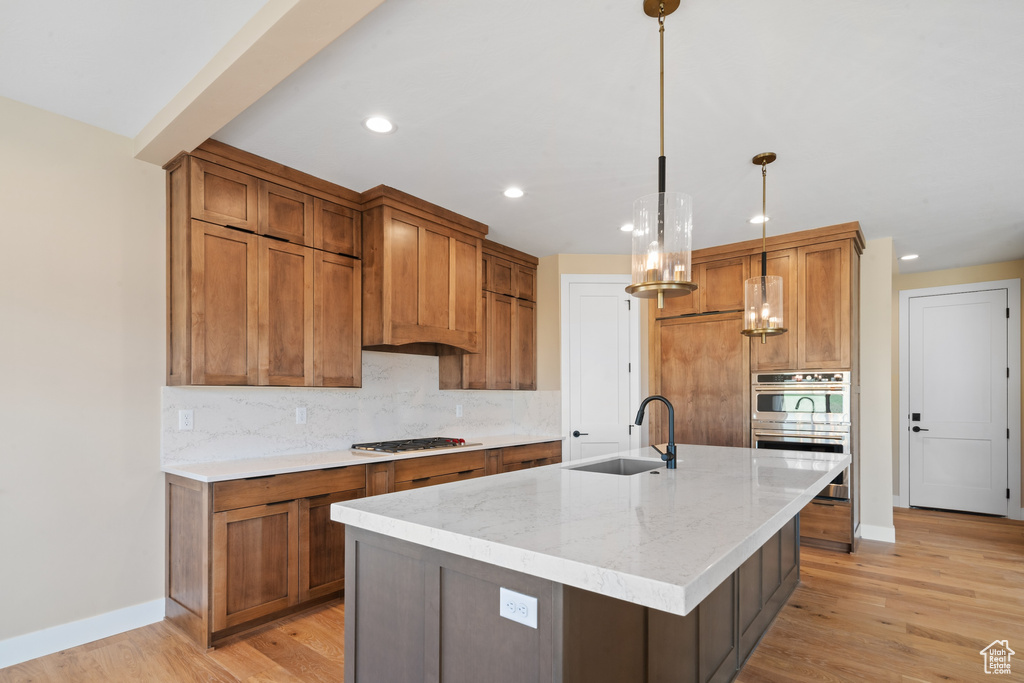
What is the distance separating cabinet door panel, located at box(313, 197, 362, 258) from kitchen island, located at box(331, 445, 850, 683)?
6.86 feet

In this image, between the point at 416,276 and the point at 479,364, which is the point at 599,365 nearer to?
the point at 479,364

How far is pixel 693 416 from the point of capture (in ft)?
16.6

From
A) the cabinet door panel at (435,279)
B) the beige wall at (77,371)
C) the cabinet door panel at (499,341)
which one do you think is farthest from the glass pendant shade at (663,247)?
the cabinet door panel at (499,341)

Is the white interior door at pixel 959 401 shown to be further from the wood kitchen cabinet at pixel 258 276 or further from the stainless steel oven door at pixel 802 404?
the wood kitchen cabinet at pixel 258 276

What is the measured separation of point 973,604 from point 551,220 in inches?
144

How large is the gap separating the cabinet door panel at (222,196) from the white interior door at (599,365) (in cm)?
306

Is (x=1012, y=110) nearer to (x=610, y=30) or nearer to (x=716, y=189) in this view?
(x=716, y=189)

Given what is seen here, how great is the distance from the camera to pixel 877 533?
4625mm

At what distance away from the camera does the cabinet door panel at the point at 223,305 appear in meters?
2.91

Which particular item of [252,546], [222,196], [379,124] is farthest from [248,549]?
[379,124]

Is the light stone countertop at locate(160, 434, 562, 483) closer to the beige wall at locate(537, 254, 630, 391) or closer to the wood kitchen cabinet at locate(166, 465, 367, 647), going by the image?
the wood kitchen cabinet at locate(166, 465, 367, 647)

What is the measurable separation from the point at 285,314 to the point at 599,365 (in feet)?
10.1

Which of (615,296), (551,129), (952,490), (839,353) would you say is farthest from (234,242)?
(952,490)

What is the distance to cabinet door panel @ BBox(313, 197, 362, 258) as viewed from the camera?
3.51m
